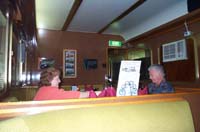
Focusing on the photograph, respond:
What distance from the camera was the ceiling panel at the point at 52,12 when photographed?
3.06m

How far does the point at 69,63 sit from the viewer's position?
16.1 feet

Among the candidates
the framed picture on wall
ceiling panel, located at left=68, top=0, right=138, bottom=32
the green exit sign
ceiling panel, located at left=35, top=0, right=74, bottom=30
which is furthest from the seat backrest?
the green exit sign

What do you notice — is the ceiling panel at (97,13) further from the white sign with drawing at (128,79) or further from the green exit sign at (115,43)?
the white sign with drawing at (128,79)

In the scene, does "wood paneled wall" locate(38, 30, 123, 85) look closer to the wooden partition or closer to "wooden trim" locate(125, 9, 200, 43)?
"wooden trim" locate(125, 9, 200, 43)

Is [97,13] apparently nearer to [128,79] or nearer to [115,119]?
[128,79]

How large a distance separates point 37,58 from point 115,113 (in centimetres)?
381

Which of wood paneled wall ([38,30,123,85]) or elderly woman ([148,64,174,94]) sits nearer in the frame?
elderly woman ([148,64,174,94])

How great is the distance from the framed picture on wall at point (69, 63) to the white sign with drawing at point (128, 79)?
3.52 meters

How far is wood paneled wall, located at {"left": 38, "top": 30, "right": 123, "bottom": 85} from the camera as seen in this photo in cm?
477

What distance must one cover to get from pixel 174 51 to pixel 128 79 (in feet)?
7.24

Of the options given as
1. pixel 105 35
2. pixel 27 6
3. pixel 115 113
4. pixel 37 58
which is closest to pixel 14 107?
pixel 115 113

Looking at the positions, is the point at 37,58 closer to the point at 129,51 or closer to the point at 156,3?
the point at 129,51

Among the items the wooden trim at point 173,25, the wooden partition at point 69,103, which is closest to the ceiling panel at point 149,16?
the wooden trim at point 173,25

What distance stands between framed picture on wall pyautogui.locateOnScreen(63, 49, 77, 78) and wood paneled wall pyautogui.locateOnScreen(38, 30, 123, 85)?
0.28ft
